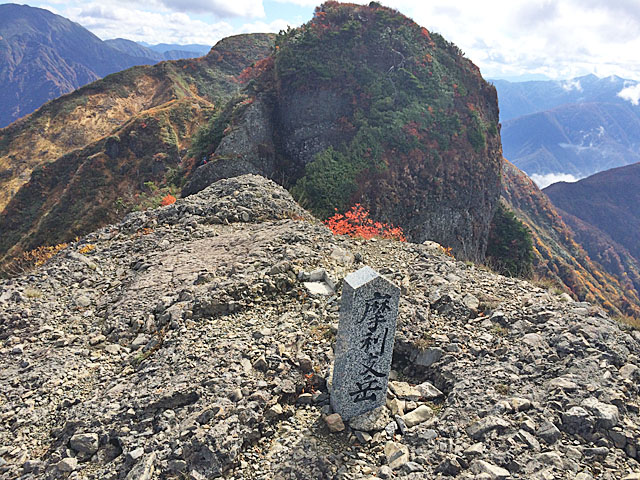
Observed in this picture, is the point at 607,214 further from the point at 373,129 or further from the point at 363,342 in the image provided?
the point at 363,342

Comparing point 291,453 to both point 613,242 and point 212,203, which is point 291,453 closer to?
point 212,203

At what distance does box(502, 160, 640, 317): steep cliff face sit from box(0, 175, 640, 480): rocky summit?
3798 cm

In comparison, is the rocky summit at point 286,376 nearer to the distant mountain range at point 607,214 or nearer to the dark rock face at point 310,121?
the dark rock face at point 310,121

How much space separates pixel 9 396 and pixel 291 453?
15.2 ft

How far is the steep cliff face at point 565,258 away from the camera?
49.1 m

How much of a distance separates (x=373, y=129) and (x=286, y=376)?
71.1 feet

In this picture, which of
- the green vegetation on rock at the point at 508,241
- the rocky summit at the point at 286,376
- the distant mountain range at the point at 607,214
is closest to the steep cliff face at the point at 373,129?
the green vegetation on rock at the point at 508,241

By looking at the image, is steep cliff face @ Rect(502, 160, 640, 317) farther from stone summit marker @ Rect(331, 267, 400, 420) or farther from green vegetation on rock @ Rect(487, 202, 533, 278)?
Result: stone summit marker @ Rect(331, 267, 400, 420)

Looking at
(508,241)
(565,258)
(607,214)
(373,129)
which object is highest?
A: (373,129)

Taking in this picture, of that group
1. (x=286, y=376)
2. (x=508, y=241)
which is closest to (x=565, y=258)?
(x=508, y=241)

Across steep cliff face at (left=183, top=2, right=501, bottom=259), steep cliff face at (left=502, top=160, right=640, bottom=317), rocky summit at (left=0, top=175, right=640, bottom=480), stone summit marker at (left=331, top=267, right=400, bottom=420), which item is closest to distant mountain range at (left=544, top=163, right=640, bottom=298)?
steep cliff face at (left=502, top=160, right=640, bottom=317)

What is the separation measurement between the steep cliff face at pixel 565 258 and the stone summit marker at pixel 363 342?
133ft

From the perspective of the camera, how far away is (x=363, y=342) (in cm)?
516

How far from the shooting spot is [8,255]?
2452 cm
